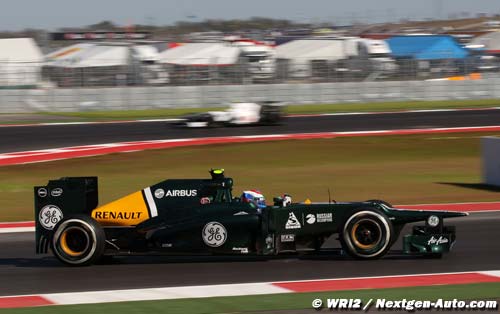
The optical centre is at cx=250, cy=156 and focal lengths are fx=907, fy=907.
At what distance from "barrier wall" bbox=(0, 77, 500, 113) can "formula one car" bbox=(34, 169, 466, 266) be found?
85.8ft

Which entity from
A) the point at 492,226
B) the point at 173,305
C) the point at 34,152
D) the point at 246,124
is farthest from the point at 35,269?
the point at 246,124

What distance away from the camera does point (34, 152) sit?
23.9m

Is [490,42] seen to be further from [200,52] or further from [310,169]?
[310,169]

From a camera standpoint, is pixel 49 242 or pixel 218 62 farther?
pixel 218 62

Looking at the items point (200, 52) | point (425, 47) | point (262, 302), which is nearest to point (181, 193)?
point (262, 302)

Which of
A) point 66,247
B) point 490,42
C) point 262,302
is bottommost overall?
point 262,302

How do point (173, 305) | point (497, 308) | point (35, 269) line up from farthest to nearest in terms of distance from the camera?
point (35, 269)
point (173, 305)
point (497, 308)

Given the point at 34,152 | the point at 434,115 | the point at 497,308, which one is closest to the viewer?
the point at 497,308

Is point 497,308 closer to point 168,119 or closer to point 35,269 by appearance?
point 35,269

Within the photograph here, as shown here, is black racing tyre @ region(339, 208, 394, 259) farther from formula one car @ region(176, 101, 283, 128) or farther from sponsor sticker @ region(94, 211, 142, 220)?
formula one car @ region(176, 101, 283, 128)

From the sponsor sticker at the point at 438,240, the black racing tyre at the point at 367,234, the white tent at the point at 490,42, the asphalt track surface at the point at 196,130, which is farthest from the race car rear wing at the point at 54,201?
the white tent at the point at 490,42

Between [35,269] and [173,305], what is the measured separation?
279 cm

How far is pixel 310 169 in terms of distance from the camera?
21.3m

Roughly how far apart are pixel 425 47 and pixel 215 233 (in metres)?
43.1
